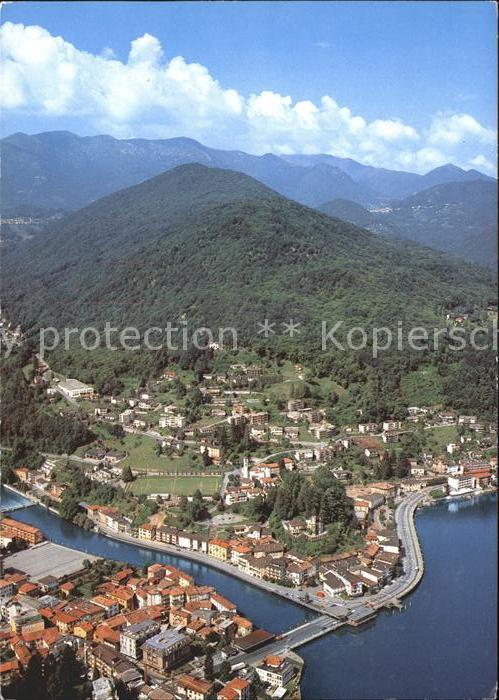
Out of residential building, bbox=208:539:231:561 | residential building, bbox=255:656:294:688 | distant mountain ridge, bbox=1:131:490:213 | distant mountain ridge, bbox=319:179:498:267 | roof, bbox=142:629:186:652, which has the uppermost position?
distant mountain ridge, bbox=1:131:490:213

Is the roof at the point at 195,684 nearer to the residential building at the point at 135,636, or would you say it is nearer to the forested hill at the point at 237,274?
the residential building at the point at 135,636

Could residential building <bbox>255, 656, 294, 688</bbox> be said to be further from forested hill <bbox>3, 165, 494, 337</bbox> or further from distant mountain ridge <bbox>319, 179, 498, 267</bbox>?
distant mountain ridge <bbox>319, 179, 498, 267</bbox>

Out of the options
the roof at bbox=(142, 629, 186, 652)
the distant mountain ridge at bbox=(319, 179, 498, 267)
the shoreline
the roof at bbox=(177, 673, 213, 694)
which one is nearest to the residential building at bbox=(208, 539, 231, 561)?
the shoreline

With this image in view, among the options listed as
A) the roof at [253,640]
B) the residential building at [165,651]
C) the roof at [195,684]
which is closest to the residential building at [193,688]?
the roof at [195,684]

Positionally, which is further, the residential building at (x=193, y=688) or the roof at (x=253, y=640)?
the roof at (x=253, y=640)

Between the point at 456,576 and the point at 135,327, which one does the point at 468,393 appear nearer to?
the point at 456,576

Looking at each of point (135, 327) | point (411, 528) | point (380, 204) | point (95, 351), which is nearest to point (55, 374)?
point (95, 351)

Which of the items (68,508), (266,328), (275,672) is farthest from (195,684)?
(266,328)
